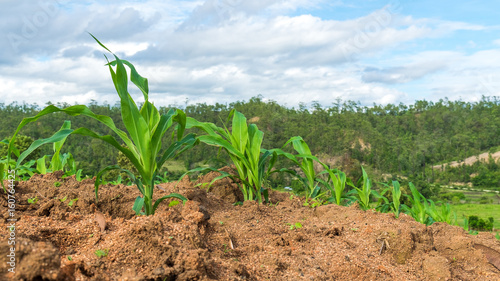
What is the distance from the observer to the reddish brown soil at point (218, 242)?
1090 mm

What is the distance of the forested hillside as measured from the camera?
27.5 metres

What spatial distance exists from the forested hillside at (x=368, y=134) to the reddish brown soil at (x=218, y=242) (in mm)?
19732

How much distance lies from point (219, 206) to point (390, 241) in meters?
0.98

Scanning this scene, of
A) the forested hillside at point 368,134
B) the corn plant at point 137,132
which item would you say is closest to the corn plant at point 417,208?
the corn plant at point 137,132

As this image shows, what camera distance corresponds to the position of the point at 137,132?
1.63 metres

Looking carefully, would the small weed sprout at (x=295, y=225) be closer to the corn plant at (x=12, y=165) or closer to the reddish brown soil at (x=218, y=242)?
the reddish brown soil at (x=218, y=242)

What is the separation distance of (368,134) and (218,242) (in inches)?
1332

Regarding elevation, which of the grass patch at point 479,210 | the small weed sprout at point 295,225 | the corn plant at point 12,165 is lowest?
the grass patch at point 479,210

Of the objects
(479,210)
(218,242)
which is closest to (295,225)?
(218,242)

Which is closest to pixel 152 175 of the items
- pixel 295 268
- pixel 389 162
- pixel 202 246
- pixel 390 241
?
pixel 202 246

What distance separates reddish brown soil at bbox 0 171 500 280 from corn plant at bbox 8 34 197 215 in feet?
0.57

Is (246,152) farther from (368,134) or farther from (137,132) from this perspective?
(368,134)

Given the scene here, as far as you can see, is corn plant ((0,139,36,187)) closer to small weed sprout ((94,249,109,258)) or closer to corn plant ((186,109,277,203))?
small weed sprout ((94,249,109,258))

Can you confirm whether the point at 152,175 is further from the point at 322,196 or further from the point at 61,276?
the point at 322,196
